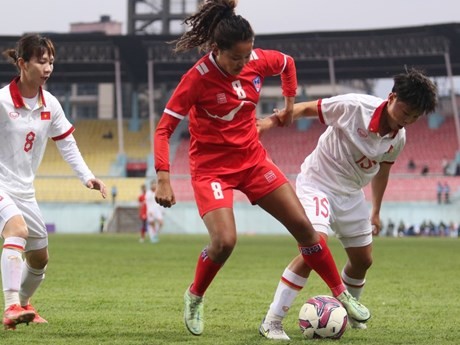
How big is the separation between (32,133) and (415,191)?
40549mm

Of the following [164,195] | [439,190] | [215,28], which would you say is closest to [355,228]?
[164,195]

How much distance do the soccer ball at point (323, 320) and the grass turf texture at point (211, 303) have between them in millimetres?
112

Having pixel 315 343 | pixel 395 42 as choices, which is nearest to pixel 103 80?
A: pixel 395 42

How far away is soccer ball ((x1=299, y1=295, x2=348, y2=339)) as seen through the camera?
273 inches

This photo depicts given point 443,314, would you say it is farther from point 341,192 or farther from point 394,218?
point 394,218

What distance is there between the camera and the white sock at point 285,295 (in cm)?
707

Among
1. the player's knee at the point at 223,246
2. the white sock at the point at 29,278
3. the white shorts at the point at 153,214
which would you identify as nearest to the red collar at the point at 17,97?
the white sock at the point at 29,278

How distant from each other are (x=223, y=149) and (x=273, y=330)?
1416mm

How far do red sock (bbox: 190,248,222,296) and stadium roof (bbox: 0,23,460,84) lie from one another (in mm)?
47626

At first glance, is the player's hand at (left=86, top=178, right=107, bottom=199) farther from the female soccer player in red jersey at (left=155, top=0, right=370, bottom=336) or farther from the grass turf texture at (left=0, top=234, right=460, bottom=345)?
the grass turf texture at (left=0, top=234, right=460, bottom=345)

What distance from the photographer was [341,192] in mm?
7566

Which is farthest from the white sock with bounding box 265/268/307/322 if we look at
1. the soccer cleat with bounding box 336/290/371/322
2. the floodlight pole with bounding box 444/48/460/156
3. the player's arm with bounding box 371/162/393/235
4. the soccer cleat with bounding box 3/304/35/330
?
the floodlight pole with bounding box 444/48/460/156

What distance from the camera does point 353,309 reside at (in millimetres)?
7035

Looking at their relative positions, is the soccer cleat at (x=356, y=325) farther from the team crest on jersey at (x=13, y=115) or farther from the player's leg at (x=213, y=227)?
the team crest on jersey at (x=13, y=115)
